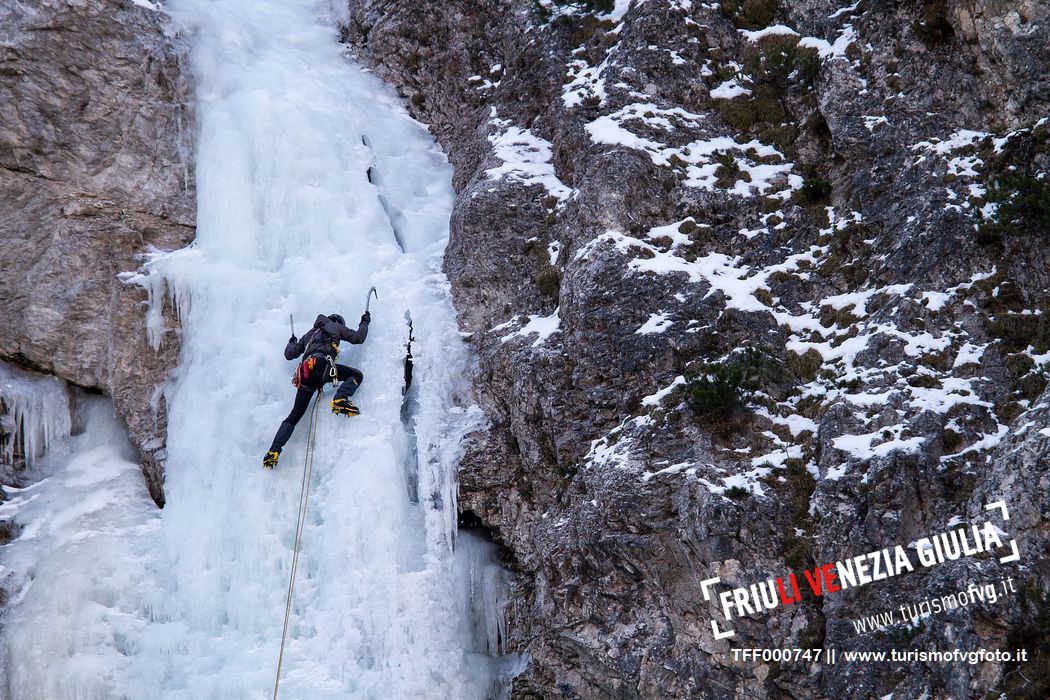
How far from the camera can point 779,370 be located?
9648 millimetres

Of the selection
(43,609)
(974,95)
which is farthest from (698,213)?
(43,609)

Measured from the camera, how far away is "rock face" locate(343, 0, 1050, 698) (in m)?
8.09

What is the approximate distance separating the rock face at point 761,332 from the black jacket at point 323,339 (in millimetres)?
1571

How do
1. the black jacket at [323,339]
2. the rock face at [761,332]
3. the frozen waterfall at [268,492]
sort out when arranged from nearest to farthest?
1. the rock face at [761,332]
2. the frozen waterfall at [268,492]
3. the black jacket at [323,339]

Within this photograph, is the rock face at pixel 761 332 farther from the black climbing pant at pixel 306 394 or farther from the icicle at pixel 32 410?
the icicle at pixel 32 410

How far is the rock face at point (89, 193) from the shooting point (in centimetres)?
1278

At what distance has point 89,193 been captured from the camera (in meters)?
13.3

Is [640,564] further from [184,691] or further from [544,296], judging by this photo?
[184,691]

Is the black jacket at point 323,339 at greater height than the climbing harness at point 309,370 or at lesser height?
greater

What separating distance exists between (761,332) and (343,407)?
518 cm

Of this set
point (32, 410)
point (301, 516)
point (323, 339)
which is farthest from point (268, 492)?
point (32, 410)

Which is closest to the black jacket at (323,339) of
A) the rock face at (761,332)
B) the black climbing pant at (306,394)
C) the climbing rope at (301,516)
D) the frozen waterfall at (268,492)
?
the black climbing pant at (306,394)

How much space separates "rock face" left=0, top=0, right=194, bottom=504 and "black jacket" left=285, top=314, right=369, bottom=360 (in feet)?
6.58

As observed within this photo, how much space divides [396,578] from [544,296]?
3.95 meters
